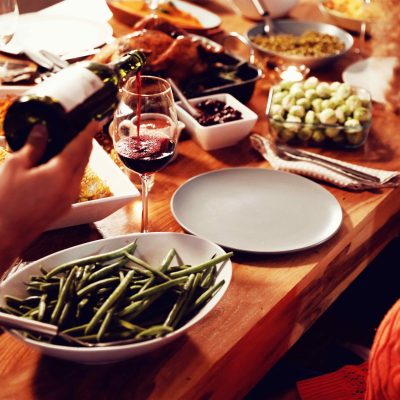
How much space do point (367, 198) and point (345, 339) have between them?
537 mm

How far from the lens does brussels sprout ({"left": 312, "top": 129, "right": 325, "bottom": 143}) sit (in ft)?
5.54

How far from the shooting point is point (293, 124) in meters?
1.67

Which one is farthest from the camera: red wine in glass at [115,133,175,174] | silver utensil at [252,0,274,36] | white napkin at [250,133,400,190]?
silver utensil at [252,0,274,36]

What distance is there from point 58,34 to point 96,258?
4.39 ft

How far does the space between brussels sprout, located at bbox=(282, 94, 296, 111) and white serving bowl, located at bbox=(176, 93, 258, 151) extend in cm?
10

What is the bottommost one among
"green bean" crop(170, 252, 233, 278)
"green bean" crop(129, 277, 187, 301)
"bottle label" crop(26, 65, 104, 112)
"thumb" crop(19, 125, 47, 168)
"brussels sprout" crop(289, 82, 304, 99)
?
"brussels sprout" crop(289, 82, 304, 99)

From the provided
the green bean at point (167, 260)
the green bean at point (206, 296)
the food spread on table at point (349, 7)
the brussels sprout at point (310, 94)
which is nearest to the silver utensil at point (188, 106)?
the brussels sprout at point (310, 94)

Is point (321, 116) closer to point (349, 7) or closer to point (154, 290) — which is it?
point (154, 290)

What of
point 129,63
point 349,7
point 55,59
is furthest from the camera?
point 349,7

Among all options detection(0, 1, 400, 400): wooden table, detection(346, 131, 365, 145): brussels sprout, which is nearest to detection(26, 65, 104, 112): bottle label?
detection(0, 1, 400, 400): wooden table

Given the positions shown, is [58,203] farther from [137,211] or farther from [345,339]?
[345,339]

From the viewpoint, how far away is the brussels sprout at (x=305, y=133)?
1.68 meters

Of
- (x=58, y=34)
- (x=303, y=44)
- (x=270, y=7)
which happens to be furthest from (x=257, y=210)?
(x=270, y=7)

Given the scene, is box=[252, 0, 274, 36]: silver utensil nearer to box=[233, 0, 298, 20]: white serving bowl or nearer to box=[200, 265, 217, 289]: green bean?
box=[233, 0, 298, 20]: white serving bowl
